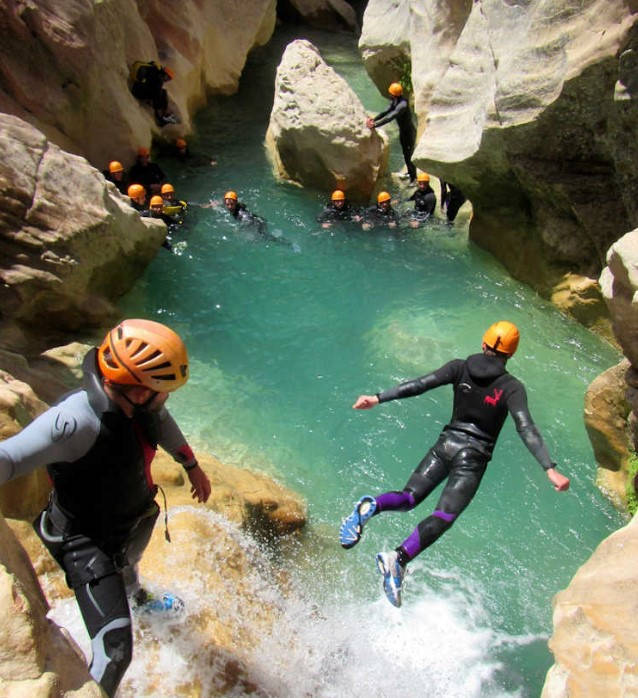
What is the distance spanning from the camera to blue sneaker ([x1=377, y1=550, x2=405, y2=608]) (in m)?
4.38

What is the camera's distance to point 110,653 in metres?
2.87

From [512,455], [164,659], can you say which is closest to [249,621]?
[164,659]

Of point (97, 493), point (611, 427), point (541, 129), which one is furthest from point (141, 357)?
point (541, 129)

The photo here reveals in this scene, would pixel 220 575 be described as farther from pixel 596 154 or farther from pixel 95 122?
pixel 95 122

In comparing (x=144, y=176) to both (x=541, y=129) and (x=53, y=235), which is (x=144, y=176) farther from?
(x=541, y=129)

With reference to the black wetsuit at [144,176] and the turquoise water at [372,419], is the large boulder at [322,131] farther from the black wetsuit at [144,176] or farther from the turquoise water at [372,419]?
the black wetsuit at [144,176]

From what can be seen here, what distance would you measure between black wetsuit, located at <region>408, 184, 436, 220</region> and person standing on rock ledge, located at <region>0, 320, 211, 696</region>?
9.05m

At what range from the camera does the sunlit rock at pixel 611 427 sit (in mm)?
6117

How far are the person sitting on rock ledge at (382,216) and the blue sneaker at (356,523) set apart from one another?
24.3ft

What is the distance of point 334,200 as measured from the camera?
1147 centimetres

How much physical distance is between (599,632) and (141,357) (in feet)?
8.18

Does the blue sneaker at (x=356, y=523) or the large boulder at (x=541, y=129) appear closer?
the blue sneaker at (x=356, y=523)

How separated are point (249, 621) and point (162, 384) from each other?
2458 millimetres

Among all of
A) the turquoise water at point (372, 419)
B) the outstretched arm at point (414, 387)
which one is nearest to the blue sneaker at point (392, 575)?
the turquoise water at point (372, 419)
